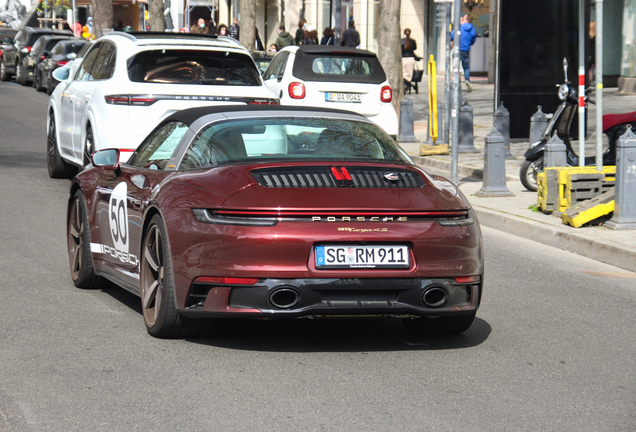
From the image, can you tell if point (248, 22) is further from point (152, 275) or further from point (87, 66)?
point (152, 275)

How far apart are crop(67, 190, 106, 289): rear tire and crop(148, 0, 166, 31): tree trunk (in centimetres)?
3223

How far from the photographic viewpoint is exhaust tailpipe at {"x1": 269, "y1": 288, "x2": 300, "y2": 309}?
5.43m

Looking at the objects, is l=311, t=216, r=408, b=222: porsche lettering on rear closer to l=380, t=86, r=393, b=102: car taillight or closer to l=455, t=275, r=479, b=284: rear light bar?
l=455, t=275, r=479, b=284: rear light bar

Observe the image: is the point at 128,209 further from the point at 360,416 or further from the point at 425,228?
the point at 360,416

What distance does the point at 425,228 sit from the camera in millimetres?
5566

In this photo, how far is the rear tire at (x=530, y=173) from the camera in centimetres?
1310

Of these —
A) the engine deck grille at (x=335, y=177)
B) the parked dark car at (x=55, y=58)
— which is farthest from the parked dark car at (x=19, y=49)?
the engine deck grille at (x=335, y=177)

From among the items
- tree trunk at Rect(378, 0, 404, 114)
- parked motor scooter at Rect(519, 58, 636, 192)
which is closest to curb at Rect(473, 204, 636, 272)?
parked motor scooter at Rect(519, 58, 636, 192)

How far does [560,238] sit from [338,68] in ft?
28.9

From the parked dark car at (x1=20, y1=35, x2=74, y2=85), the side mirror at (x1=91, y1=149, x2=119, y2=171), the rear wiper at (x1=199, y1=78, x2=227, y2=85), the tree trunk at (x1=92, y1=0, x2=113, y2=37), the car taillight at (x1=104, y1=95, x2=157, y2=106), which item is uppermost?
the tree trunk at (x1=92, y1=0, x2=113, y2=37)

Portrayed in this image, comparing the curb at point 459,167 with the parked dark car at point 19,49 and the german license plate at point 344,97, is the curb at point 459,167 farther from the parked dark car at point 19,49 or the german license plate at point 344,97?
the parked dark car at point 19,49

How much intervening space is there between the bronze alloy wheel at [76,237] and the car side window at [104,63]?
4.38 m

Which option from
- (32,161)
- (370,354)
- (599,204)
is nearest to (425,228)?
(370,354)

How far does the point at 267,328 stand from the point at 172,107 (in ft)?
17.8
